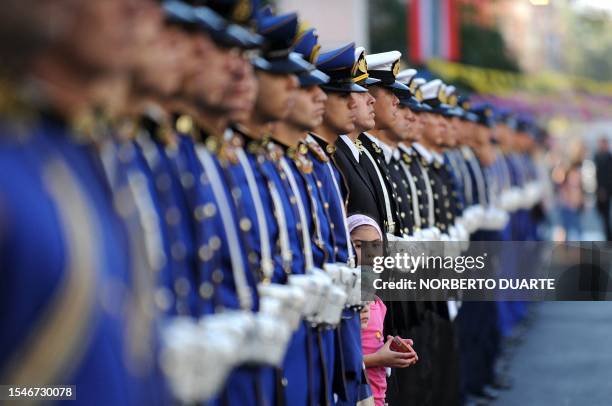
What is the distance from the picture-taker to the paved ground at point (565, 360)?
11508mm

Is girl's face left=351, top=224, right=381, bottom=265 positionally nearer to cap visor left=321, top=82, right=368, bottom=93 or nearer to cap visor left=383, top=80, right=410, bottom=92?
cap visor left=321, top=82, right=368, bottom=93

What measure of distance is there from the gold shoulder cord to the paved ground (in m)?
7.46

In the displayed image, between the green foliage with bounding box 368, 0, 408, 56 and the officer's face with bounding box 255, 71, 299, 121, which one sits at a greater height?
the green foliage with bounding box 368, 0, 408, 56

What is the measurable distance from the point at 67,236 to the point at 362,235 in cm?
398

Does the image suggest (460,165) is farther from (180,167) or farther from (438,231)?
(180,167)

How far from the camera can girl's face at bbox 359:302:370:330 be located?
729cm

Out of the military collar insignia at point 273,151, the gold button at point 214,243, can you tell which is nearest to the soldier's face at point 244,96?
the gold button at point 214,243

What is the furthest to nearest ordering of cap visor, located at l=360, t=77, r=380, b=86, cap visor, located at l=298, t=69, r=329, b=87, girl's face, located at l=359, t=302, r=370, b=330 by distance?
cap visor, located at l=360, t=77, r=380, b=86, girl's face, located at l=359, t=302, r=370, b=330, cap visor, located at l=298, t=69, r=329, b=87

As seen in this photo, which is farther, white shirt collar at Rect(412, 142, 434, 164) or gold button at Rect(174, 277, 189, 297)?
white shirt collar at Rect(412, 142, 434, 164)

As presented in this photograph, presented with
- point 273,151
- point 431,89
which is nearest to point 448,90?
point 431,89

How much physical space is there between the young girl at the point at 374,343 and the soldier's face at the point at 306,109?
113 centimetres

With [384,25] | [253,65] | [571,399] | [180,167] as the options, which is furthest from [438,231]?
[384,25]

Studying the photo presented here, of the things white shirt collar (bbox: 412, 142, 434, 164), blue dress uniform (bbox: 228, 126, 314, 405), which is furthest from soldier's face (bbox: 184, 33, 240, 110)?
white shirt collar (bbox: 412, 142, 434, 164)

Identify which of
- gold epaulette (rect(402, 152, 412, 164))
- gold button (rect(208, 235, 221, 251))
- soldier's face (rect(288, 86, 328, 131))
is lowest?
gold button (rect(208, 235, 221, 251))
